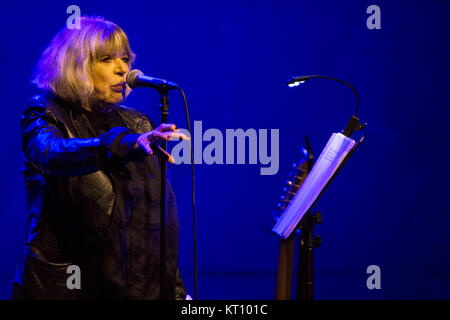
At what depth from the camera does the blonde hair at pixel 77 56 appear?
5.37 feet

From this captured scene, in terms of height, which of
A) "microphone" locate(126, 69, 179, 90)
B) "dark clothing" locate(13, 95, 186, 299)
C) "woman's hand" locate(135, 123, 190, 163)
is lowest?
"dark clothing" locate(13, 95, 186, 299)

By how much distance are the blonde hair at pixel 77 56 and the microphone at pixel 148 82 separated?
235 millimetres

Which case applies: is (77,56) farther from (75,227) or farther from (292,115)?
(292,115)

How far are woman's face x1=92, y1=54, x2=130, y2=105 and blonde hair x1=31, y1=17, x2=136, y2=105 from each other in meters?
0.02

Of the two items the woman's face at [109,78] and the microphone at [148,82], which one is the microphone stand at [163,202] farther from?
the woman's face at [109,78]

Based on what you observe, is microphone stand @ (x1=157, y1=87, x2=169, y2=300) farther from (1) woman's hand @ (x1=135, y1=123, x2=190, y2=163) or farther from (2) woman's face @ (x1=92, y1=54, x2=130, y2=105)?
(2) woman's face @ (x1=92, y1=54, x2=130, y2=105)

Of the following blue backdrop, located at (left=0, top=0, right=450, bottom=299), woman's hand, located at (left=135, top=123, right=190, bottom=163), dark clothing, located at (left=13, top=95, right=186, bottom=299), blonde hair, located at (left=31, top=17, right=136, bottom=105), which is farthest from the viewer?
blue backdrop, located at (left=0, top=0, right=450, bottom=299)

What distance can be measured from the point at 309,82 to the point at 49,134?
85.7 inches

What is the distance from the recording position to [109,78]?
1720mm

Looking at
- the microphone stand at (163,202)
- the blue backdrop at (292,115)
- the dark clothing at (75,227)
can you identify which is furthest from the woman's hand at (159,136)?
the blue backdrop at (292,115)

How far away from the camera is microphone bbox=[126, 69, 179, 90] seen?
1.39 metres

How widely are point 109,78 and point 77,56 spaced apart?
0.13m

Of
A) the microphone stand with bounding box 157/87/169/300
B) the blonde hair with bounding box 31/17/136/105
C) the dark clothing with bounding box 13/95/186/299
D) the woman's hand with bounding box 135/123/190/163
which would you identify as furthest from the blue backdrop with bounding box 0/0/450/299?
the woman's hand with bounding box 135/123/190/163

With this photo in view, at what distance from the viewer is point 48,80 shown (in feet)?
5.51
